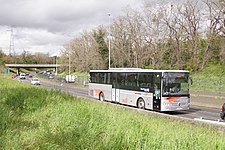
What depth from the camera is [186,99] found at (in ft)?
57.3

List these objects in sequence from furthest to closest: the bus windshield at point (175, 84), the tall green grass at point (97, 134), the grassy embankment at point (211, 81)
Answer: the grassy embankment at point (211, 81)
the bus windshield at point (175, 84)
the tall green grass at point (97, 134)

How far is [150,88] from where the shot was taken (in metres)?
17.9

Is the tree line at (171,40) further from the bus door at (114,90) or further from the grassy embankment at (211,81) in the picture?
the bus door at (114,90)

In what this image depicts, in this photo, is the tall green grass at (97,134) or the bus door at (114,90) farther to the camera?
the bus door at (114,90)

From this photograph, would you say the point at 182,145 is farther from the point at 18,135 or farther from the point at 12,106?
the point at 12,106

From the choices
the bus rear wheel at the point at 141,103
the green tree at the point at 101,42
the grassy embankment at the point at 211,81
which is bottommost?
the bus rear wheel at the point at 141,103

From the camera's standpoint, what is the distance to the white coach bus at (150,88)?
664 inches

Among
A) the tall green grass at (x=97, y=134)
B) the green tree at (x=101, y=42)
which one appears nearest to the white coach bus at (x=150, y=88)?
the tall green grass at (x=97, y=134)

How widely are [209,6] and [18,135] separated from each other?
118 feet

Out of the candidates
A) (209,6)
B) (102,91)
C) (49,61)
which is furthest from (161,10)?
(49,61)

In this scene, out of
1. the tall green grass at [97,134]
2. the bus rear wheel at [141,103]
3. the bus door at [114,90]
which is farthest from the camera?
the bus door at [114,90]

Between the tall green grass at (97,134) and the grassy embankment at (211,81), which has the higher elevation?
the grassy embankment at (211,81)

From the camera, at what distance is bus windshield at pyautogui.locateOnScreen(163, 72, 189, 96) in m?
16.8

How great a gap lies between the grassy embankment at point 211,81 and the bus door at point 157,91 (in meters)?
12.9
